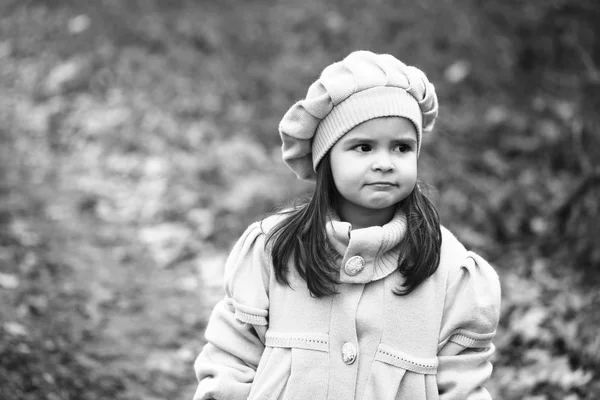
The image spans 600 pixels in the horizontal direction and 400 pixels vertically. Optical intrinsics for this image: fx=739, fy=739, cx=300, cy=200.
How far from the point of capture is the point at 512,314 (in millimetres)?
4969

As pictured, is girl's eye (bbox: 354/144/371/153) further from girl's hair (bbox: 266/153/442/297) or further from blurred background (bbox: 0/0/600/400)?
blurred background (bbox: 0/0/600/400)

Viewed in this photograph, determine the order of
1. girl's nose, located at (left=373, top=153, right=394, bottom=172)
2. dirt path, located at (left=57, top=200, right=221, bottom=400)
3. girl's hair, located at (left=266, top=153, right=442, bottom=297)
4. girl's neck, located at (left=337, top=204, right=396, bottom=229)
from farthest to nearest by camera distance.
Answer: dirt path, located at (left=57, top=200, right=221, bottom=400), girl's neck, located at (left=337, top=204, right=396, bottom=229), girl's hair, located at (left=266, top=153, right=442, bottom=297), girl's nose, located at (left=373, top=153, right=394, bottom=172)

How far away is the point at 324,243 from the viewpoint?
2.64 metres

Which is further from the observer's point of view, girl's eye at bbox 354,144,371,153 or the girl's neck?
the girl's neck

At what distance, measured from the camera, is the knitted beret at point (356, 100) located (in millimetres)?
2514

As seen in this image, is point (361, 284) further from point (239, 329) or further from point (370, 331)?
point (239, 329)

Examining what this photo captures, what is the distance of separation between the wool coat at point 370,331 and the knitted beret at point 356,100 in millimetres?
339

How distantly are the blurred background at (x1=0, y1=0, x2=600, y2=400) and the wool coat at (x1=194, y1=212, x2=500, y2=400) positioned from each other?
65.0 inches

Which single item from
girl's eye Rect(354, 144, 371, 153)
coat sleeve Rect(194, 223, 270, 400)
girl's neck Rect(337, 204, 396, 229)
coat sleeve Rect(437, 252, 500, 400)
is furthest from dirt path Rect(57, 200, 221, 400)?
girl's eye Rect(354, 144, 371, 153)

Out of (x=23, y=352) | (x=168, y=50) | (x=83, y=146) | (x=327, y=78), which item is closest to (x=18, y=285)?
(x=23, y=352)

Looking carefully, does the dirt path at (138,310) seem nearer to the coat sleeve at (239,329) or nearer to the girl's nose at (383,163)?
the coat sleeve at (239,329)

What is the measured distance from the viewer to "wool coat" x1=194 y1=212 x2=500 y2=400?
8.38 ft

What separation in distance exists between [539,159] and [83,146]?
4537 mm

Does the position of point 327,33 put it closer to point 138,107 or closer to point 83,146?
point 138,107
